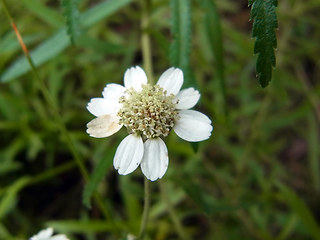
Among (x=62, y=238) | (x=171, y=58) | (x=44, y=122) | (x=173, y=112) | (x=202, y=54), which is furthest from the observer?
(x=202, y=54)

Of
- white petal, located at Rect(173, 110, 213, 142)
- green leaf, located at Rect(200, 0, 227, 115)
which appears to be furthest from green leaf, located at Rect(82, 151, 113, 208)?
green leaf, located at Rect(200, 0, 227, 115)

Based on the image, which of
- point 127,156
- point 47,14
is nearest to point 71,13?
point 127,156

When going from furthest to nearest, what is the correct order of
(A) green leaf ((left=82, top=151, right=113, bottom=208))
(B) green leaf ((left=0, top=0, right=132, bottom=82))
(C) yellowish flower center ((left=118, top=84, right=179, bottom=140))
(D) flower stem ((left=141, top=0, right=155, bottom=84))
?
(D) flower stem ((left=141, top=0, right=155, bottom=84)) → (B) green leaf ((left=0, top=0, right=132, bottom=82)) → (A) green leaf ((left=82, top=151, right=113, bottom=208)) → (C) yellowish flower center ((left=118, top=84, right=179, bottom=140))

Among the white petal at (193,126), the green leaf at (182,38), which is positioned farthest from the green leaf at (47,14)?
the white petal at (193,126)

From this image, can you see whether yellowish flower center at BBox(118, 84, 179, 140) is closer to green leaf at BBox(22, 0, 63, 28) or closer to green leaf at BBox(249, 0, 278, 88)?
green leaf at BBox(249, 0, 278, 88)

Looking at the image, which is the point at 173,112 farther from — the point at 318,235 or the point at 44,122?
the point at 44,122

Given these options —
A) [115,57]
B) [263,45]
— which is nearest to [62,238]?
[263,45]
